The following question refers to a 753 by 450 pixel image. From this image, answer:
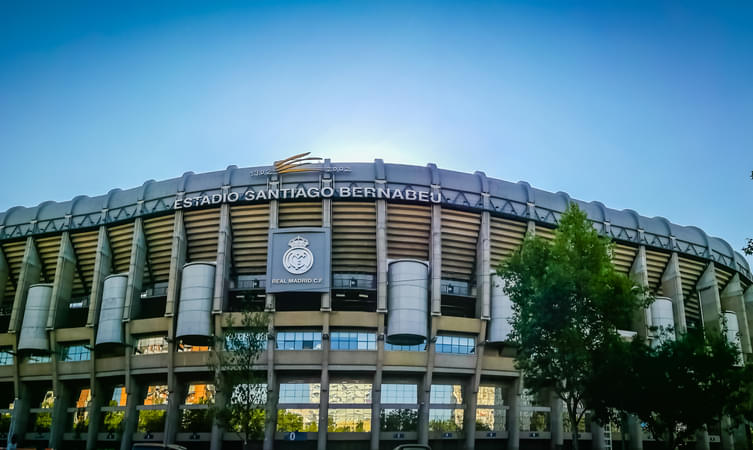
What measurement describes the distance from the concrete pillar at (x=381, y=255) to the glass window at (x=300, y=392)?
9.67 metres

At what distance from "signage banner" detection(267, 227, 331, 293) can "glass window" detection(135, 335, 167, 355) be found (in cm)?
1325

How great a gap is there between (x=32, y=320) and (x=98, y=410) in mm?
11984

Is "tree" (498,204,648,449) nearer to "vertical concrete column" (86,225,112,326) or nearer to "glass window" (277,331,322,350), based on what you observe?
"glass window" (277,331,322,350)

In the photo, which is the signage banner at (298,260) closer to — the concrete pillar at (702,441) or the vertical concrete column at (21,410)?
the vertical concrete column at (21,410)

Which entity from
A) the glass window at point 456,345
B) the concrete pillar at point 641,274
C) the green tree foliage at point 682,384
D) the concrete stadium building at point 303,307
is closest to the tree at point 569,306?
the green tree foliage at point 682,384

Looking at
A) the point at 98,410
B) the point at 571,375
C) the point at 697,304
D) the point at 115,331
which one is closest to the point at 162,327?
the point at 115,331

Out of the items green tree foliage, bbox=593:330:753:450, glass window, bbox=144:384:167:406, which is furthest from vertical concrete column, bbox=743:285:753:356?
glass window, bbox=144:384:167:406

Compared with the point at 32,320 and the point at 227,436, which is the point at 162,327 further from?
the point at 32,320

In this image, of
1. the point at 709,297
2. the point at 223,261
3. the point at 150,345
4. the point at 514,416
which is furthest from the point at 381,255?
the point at 709,297

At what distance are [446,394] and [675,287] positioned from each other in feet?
94.3

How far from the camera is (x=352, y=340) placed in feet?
172

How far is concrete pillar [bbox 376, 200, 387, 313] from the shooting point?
167 ft

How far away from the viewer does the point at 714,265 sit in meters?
66.9

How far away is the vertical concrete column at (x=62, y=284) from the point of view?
5800cm
